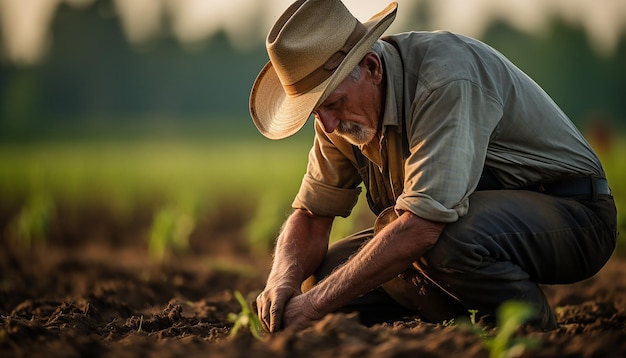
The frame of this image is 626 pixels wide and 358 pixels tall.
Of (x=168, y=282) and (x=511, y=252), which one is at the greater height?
(x=511, y=252)

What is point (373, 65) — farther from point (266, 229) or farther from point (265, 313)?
point (266, 229)

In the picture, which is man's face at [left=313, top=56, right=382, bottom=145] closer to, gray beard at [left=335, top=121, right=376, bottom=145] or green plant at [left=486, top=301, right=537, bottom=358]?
gray beard at [left=335, top=121, right=376, bottom=145]

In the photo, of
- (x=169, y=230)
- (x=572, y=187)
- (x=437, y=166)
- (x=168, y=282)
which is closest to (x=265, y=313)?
(x=437, y=166)

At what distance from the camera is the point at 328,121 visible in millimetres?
3236

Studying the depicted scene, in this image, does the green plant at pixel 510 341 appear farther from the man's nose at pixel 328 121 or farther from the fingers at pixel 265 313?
the man's nose at pixel 328 121

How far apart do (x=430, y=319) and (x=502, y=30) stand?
3281 cm

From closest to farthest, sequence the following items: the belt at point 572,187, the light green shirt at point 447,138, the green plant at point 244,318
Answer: the green plant at point 244,318 < the light green shirt at point 447,138 < the belt at point 572,187

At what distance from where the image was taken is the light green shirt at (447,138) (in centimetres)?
292

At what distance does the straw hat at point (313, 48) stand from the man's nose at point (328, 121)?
97 mm

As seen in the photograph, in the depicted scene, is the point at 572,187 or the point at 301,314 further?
the point at 572,187

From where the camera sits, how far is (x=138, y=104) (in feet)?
116

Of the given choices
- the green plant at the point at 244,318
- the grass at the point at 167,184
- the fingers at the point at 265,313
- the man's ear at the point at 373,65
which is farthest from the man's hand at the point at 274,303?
the grass at the point at 167,184

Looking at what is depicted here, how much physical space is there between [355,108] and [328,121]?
12cm

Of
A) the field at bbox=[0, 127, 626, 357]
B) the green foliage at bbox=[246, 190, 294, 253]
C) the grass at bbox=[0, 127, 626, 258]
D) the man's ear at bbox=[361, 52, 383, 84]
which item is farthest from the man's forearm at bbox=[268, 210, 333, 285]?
the green foliage at bbox=[246, 190, 294, 253]
